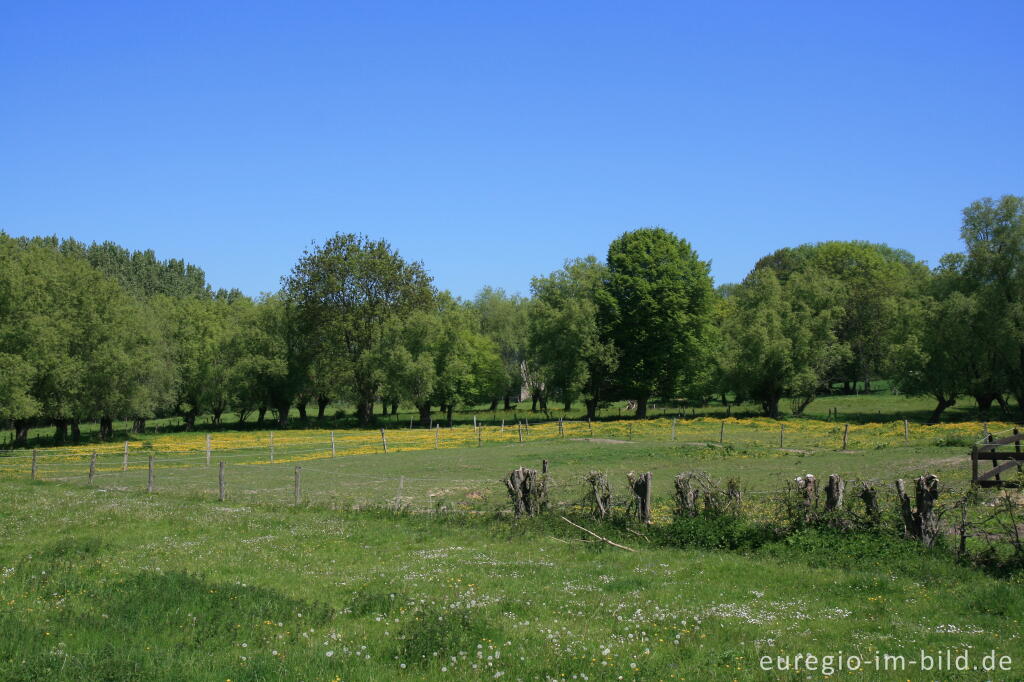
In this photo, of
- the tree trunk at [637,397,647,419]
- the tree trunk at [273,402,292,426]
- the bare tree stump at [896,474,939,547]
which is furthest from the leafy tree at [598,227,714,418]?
the bare tree stump at [896,474,939,547]

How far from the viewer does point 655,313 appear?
8231 centimetres

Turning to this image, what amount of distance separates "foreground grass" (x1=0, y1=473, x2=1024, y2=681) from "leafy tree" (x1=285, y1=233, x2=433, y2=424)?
6731 centimetres

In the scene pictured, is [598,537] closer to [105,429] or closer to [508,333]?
[105,429]

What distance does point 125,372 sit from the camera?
216ft

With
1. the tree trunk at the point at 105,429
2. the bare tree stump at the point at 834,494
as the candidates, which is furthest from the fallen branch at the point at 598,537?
the tree trunk at the point at 105,429

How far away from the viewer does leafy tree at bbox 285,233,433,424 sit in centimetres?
8519

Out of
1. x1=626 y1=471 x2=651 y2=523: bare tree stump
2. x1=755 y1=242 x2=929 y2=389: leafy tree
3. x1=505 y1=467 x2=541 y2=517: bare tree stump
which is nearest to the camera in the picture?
x1=626 y1=471 x2=651 y2=523: bare tree stump

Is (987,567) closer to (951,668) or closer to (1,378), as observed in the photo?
(951,668)

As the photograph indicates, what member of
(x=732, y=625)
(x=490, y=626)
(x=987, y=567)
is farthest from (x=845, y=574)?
(x=490, y=626)

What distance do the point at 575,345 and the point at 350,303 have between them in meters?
27.1

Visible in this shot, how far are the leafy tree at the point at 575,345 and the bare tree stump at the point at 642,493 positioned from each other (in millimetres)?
60893

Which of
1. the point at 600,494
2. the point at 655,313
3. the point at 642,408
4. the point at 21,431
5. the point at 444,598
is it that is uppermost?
the point at 655,313

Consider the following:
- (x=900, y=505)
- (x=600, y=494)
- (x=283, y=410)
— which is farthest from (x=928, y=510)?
(x=283, y=410)

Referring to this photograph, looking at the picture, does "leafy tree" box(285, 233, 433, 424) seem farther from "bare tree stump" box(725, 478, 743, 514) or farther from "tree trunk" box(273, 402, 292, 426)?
"bare tree stump" box(725, 478, 743, 514)
